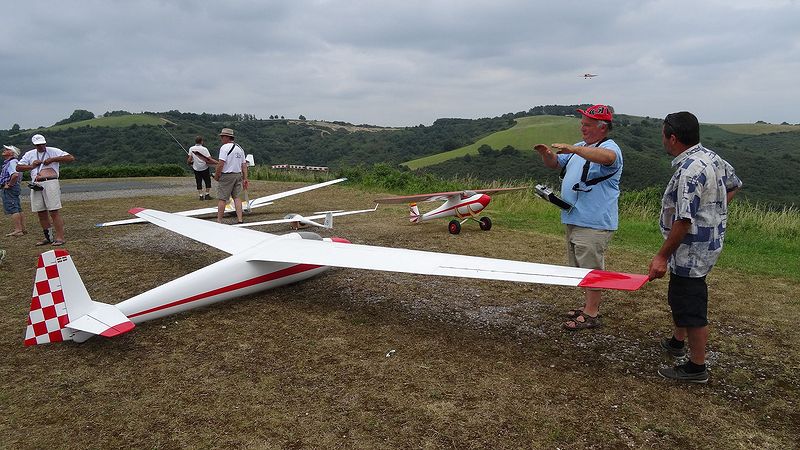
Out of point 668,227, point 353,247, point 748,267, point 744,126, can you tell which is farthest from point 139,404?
point 744,126

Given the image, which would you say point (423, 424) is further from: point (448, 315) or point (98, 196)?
point (98, 196)

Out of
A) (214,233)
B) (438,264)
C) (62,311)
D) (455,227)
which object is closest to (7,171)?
Answer: (214,233)

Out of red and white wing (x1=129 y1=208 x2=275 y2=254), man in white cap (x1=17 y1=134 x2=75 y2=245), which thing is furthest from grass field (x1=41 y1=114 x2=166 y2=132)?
red and white wing (x1=129 y1=208 x2=275 y2=254)

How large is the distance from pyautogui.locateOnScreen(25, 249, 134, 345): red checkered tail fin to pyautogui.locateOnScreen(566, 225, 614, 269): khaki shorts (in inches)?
170

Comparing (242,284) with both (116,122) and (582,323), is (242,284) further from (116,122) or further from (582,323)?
(116,122)

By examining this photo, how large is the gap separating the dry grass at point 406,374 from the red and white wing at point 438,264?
61 centimetres

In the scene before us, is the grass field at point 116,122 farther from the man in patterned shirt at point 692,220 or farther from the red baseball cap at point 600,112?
the man in patterned shirt at point 692,220

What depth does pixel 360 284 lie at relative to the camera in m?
6.49

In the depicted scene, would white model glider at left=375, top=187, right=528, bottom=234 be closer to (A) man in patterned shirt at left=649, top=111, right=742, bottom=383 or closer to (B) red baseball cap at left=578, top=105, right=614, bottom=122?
(B) red baseball cap at left=578, top=105, right=614, bottom=122

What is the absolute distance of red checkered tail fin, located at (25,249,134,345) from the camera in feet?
13.9

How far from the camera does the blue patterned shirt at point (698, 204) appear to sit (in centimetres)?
324

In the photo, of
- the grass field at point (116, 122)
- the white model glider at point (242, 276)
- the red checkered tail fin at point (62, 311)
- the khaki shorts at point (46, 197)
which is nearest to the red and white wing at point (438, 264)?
the white model glider at point (242, 276)

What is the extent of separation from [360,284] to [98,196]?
52.5ft

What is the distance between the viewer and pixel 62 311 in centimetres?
437
